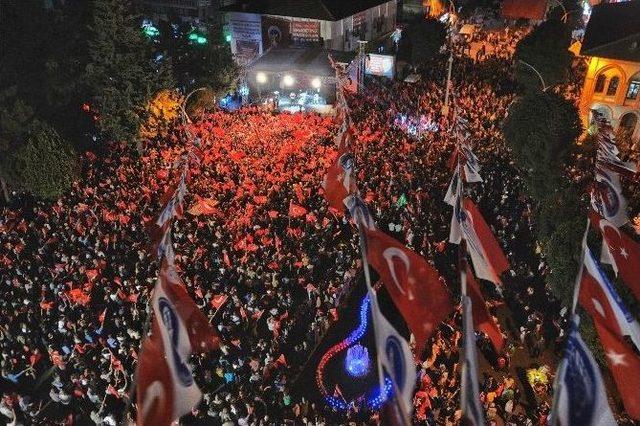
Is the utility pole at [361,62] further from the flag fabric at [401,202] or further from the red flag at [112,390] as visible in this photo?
the red flag at [112,390]

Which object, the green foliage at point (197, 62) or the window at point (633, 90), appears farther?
the green foliage at point (197, 62)

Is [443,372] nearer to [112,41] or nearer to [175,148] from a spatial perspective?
[175,148]

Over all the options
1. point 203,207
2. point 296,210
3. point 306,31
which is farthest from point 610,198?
point 306,31

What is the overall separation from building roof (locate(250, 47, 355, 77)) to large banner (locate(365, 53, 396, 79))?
50.8 inches

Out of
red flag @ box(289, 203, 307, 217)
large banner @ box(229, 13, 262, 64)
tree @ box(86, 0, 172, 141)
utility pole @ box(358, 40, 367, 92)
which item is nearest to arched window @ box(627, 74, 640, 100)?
utility pole @ box(358, 40, 367, 92)

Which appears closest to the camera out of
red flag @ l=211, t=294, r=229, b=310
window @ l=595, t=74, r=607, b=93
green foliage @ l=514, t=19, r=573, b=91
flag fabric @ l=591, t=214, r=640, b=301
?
flag fabric @ l=591, t=214, r=640, b=301

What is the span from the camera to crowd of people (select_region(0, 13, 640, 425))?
13.1 meters

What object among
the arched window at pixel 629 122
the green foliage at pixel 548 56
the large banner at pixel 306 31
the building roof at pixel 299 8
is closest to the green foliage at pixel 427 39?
the building roof at pixel 299 8

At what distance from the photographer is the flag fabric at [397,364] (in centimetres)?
686

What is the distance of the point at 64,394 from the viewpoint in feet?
43.1

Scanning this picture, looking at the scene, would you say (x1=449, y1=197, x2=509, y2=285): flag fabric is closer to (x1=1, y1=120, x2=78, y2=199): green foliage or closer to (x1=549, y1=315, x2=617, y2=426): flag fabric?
(x1=549, y1=315, x2=617, y2=426): flag fabric

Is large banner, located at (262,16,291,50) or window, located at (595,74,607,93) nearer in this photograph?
window, located at (595,74,607,93)

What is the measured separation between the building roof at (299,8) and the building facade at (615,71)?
17449 mm

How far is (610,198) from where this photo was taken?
43.7 feet
